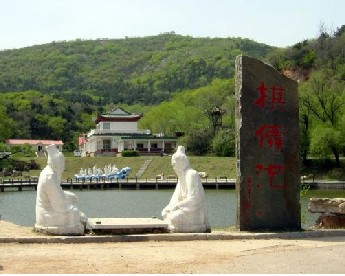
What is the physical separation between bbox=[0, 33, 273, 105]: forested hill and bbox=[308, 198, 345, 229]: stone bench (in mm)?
109809

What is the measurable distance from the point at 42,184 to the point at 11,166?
4958 centimetres

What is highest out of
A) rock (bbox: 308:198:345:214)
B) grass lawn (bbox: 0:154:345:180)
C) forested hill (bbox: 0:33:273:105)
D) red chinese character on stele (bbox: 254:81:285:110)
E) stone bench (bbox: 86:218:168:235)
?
forested hill (bbox: 0:33:273:105)

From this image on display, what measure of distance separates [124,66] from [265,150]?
15505cm

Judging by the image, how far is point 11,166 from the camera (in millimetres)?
59219

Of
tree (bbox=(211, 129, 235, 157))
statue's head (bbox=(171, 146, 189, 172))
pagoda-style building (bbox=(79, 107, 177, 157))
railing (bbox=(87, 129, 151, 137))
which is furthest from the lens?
railing (bbox=(87, 129, 151, 137))

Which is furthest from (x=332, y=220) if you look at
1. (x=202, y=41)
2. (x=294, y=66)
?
(x=202, y=41)

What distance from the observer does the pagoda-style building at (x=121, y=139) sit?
238 ft

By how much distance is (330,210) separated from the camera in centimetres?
1323

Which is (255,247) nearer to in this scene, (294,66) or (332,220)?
(332,220)

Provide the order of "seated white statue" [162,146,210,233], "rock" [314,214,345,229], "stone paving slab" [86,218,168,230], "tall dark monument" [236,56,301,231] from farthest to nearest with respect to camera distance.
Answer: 1. "rock" [314,214,345,229]
2. "tall dark monument" [236,56,301,231]
3. "seated white statue" [162,146,210,233]
4. "stone paving slab" [86,218,168,230]

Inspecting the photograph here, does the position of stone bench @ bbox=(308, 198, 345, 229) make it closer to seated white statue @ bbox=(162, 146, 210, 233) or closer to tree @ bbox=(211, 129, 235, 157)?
seated white statue @ bbox=(162, 146, 210, 233)

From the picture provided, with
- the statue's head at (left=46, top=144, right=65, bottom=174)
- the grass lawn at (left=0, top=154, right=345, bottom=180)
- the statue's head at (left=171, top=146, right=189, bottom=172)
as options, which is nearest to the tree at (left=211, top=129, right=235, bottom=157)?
the grass lawn at (left=0, top=154, right=345, bottom=180)

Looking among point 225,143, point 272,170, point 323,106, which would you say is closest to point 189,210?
point 272,170

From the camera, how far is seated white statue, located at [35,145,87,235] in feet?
36.2
